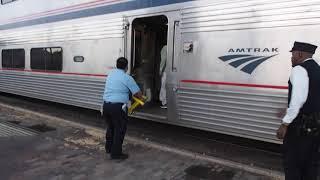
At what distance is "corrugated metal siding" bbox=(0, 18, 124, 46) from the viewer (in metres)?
8.23

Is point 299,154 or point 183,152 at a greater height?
point 299,154

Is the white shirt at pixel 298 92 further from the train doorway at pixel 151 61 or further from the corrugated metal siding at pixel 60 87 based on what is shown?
the corrugated metal siding at pixel 60 87

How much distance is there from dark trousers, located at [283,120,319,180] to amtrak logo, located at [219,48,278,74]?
5.55ft

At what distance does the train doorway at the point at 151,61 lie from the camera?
809cm

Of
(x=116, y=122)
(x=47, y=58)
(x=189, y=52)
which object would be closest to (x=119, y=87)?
(x=116, y=122)

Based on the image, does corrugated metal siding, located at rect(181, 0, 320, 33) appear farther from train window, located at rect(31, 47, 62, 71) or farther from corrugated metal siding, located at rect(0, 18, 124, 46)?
train window, located at rect(31, 47, 62, 71)

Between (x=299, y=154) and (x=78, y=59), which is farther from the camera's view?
(x=78, y=59)

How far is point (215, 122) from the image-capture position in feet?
21.2

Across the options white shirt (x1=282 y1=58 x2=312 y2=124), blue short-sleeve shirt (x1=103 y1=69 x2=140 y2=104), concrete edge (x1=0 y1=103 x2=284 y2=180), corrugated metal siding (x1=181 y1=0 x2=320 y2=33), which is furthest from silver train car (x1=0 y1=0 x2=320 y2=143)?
white shirt (x1=282 y1=58 x2=312 y2=124)

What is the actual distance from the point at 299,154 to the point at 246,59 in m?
2.04

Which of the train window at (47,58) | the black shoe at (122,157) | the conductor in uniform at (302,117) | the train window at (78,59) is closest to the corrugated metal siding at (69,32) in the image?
the train window at (47,58)

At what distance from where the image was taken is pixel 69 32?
9.50 meters

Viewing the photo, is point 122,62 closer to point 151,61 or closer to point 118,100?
point 118,100

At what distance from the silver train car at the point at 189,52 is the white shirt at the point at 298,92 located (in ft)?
4.34
